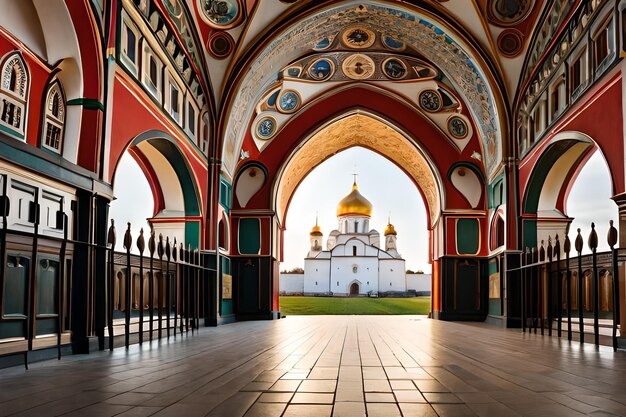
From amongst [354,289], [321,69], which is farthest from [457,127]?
[354,289]

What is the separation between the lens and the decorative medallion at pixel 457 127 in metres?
19.8

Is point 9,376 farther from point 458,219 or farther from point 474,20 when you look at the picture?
point 458,219

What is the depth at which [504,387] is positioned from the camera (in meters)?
4.64

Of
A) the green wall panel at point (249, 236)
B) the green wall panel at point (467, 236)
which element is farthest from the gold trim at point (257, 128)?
the green wall panel at point (467, 236)

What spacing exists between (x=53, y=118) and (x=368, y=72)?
1347 centimetres

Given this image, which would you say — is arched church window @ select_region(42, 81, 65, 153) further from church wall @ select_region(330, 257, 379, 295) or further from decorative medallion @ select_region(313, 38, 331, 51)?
church wall @ select_region(330, 257, 379, 295)

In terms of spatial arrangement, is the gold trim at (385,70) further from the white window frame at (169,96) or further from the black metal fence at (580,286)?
the black metal fence at (580,286)

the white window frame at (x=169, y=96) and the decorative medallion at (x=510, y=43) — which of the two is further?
the decorative medallion at (x=510, y=43)

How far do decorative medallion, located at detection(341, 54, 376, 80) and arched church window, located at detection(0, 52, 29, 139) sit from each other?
13.0 metres

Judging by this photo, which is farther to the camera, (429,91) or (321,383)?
(429,91)

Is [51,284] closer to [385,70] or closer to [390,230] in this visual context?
[385,70]

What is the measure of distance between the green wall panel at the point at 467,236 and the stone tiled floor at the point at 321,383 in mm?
11705

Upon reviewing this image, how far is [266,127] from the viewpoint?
2020 cm

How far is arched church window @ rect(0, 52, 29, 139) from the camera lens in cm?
701
